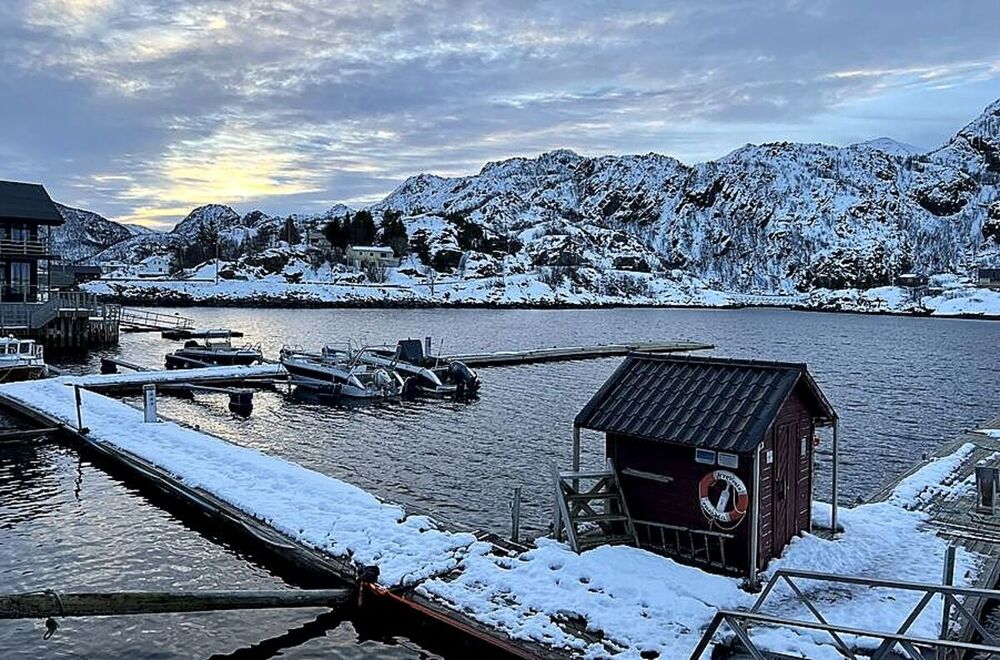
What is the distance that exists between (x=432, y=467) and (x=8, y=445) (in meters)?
14.3

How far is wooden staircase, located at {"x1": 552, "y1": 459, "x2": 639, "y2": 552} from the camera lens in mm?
15375

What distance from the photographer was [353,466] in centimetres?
2648

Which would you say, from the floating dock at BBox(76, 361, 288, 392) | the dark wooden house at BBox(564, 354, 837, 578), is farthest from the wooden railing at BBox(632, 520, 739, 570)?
the floating dock at BBox(76, 361, 288, 392)

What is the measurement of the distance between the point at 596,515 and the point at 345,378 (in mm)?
27198

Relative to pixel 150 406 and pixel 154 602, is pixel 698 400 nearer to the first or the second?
pixel 154 602

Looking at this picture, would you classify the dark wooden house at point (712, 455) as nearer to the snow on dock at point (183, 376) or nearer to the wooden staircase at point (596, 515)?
the wooden staircase at point (596, 515)

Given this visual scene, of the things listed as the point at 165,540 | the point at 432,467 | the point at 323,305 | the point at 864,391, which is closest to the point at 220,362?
the point at 432,467

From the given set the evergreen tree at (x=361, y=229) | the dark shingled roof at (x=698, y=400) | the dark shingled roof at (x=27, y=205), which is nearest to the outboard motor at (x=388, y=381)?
the dark shingled roof at (x=698, y=400)

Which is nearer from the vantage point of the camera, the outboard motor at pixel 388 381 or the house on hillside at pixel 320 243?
the outboard motor at pixel 388 381

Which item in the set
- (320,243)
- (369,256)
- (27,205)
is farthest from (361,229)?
(27,205)

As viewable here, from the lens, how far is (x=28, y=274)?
61781 mm

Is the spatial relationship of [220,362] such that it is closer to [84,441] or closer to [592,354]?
[84,441]

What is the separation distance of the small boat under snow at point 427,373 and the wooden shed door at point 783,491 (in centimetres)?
2792

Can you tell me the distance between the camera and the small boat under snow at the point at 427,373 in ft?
140
